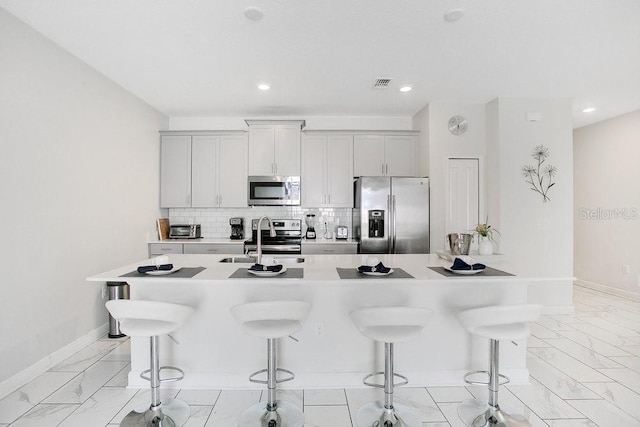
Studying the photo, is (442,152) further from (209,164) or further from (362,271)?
(209,164)

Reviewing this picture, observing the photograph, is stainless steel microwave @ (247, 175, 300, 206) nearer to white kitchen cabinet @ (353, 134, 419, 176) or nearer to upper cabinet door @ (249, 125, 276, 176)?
upper cabinet door @ (249, 125, 276, 176)

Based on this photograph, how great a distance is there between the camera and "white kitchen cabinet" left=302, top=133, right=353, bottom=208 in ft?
16.9

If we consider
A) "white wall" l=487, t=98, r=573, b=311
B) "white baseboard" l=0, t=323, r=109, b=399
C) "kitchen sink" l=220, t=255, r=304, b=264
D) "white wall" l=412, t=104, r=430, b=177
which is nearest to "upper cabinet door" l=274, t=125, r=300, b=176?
"white wall" l=412, t=104, r=430, b=177

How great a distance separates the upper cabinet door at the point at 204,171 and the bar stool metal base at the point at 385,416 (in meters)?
3.67

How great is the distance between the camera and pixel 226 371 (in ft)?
8.77

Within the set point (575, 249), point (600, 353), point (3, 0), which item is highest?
point (3, 0)

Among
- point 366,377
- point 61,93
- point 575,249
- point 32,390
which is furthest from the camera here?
point 575,249

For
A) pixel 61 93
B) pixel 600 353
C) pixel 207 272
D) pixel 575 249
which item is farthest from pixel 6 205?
pixel 575 249

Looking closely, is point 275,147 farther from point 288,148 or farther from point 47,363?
point 47,363

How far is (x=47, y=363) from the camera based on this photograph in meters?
2.98

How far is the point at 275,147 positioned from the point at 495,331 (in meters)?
3.80

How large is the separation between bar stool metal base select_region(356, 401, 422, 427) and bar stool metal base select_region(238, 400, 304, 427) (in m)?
0.39

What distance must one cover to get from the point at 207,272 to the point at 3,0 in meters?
2.35

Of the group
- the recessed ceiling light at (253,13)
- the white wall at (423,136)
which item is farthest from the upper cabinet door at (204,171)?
the white wall at (423,136)
